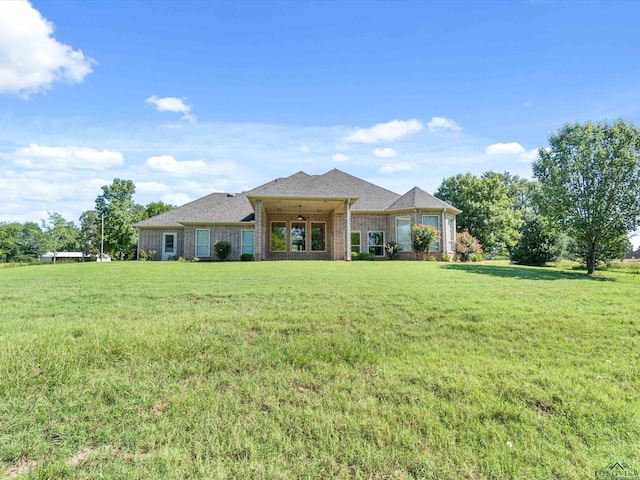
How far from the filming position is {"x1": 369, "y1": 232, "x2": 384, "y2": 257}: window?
2094 cm

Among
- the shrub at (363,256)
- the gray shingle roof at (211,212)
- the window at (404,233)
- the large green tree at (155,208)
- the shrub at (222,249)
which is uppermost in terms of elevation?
the large green tree at (155,208)

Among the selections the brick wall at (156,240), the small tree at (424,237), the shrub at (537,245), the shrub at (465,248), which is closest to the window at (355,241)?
the small tree at (424,237)

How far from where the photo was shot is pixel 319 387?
3.71 meters

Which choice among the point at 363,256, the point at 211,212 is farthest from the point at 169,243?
the point at 363,256

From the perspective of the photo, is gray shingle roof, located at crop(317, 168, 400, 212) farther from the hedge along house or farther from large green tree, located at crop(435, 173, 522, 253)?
large green tree, located at crop(435, 173, 522, 253)

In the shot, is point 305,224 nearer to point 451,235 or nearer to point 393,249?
point 393,249

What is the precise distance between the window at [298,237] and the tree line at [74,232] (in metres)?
30.4

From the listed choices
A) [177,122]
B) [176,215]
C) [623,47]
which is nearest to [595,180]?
[623,47]

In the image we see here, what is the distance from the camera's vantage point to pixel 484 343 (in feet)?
16.1

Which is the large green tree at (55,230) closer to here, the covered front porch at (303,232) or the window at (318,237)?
the covered front porch at (303,232)

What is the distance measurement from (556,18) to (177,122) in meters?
14.9

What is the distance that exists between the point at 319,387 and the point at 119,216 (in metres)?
49.8

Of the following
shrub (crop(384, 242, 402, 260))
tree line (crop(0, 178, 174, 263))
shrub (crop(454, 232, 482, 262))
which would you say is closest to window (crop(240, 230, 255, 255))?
shrub (crop(384, 242, 402, 260))

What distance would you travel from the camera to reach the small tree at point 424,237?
17.8 meters
